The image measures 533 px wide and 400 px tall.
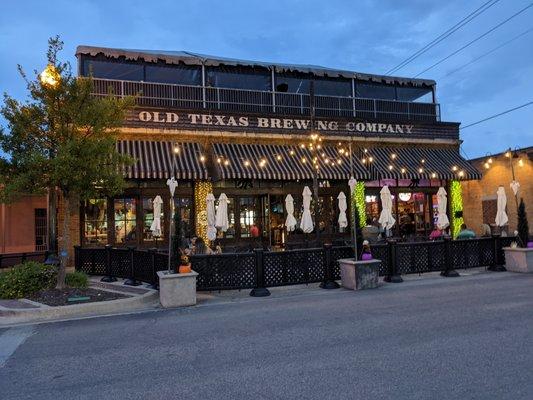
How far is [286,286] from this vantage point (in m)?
11.9

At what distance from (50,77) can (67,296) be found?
4998 millimetres

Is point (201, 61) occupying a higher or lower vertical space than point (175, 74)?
higher

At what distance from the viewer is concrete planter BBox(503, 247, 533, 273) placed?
13.5m

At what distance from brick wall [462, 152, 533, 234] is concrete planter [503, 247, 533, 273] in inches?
313

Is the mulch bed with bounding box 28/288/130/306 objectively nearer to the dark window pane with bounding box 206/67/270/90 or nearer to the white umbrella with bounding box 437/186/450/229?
the dark window pane with bounding box 206/67/270/90

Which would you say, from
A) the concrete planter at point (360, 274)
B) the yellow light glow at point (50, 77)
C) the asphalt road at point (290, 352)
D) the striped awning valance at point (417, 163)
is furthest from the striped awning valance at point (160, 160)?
the striped awning valance at point (417, 163)

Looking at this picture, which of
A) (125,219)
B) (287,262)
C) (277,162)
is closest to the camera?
(287,262)

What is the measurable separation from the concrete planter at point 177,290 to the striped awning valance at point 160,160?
6.23 metres

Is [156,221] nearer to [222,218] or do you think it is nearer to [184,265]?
[222,218]

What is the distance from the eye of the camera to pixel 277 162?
18.0 meters

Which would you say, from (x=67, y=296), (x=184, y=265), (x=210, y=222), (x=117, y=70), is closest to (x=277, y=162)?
(x=210, y=222)

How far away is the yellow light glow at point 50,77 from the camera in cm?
1013

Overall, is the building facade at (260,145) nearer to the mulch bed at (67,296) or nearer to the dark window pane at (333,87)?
the dark window pane at (333,87)

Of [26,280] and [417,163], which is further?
[417,163]
